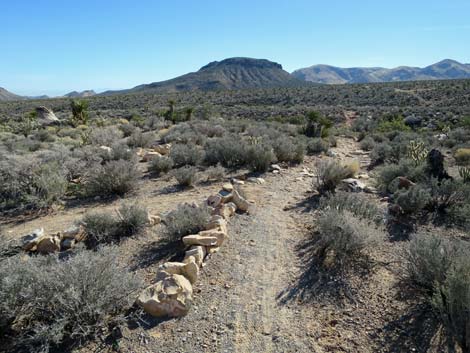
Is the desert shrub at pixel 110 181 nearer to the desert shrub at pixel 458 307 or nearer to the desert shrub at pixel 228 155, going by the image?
the desert shrub at pixel 228 155

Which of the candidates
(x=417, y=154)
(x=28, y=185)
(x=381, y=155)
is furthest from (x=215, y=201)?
(x=381, y=155)

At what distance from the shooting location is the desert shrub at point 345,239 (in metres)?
4.24

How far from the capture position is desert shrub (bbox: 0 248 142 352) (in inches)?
112

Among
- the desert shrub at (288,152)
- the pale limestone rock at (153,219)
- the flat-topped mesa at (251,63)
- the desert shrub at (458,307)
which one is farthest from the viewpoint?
the flat-topped mesa at (251,63)

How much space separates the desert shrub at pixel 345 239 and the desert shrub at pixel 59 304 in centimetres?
266

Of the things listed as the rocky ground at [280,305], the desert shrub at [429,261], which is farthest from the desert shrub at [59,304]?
the desert shrub at [429,261]

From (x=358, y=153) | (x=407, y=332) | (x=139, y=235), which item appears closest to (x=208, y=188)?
(x=139, y=235)

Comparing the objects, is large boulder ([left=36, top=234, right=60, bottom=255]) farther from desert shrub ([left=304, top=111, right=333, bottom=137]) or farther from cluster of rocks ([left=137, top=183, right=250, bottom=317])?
desert shrub ([left=304, top=111, right=333, bottom=137])

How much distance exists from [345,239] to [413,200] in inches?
83.4

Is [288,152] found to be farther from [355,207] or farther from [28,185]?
[28,185]

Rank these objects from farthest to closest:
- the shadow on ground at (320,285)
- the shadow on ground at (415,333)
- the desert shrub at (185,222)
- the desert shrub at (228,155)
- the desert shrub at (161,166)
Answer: the desert shrub at (228,155) < the desert shrub at (161,166) < the desert shrub at (185,222) < the shadow on ground at (320,285) < the shadow on ground at (415,333)

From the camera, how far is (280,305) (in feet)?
11.8

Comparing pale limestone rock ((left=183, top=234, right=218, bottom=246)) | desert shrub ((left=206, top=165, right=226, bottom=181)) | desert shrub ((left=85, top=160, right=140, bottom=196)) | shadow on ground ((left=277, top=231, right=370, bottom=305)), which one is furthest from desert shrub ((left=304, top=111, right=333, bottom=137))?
pale limestone rock ((left=183, top=234, right=218, bottom=246))

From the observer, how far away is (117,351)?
288 centimetres
